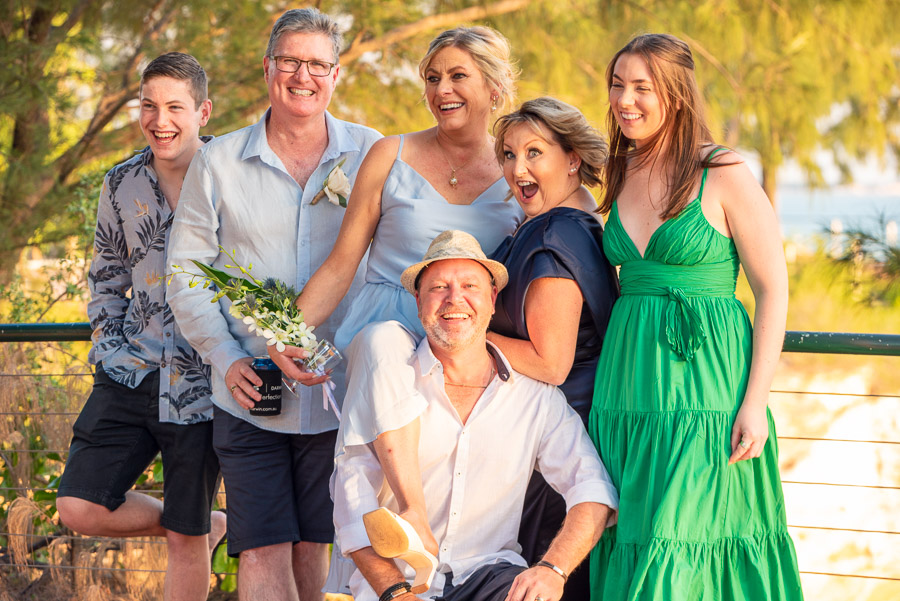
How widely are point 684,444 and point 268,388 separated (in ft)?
4.28

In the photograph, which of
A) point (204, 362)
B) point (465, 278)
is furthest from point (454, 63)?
point (204, 362)

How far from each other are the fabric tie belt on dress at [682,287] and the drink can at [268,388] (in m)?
1.15

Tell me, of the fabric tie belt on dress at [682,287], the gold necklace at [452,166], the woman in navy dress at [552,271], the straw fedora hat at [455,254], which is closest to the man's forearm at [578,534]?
the woman in navy dress at [552,271]

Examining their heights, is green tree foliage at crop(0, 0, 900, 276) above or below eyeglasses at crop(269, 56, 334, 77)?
above

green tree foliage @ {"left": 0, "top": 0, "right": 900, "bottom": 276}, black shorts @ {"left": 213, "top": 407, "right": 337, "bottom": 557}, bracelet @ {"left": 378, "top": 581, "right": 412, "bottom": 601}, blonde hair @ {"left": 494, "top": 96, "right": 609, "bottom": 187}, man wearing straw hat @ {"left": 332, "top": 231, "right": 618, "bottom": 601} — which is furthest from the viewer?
green tree foliage @ {"left": 0, "top": 0, "right": 900, "bottom": 276}

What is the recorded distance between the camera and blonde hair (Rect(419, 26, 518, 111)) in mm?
3033

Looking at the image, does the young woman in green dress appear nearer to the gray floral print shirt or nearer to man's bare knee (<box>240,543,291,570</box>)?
man's bare knee (<box>240,543,291,570</box>)

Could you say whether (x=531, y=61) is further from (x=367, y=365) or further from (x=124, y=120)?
(x=367, y=365)

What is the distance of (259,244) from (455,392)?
2.85ft

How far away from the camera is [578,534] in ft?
8.79

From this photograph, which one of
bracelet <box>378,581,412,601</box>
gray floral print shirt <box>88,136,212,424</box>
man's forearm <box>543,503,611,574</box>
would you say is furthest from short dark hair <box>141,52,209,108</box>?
man's forearm <box>543,503,611,574</box>

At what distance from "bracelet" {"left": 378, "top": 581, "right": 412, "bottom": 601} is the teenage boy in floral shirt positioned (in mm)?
1051

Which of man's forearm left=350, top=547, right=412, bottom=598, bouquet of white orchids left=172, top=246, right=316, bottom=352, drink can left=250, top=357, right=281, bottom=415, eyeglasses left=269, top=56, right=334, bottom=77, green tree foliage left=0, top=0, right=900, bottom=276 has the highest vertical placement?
green tree foliage left=0, top=0, right=900, bottom=276

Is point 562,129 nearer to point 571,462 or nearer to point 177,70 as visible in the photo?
point 571,462
